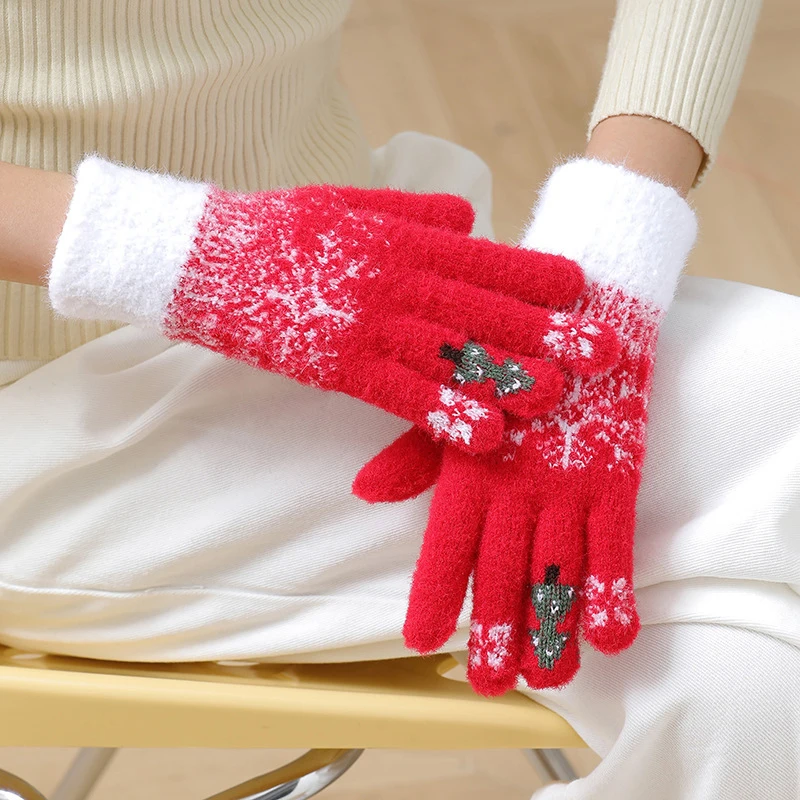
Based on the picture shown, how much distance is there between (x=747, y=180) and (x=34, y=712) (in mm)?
1484

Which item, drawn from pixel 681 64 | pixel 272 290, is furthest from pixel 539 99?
pixel 272 290

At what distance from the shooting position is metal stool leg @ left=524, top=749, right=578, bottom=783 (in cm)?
86

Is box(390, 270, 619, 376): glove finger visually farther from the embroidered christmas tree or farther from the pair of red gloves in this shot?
the embroidered christmas tree

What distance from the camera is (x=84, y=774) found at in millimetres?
887

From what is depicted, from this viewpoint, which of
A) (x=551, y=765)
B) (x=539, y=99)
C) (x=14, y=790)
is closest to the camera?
(x=14, y=790)

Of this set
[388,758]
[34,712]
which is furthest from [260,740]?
[388,758]

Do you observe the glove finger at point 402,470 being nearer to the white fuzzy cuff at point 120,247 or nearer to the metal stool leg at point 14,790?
the white fuzzy cuff at point 120,247

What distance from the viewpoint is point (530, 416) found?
57 centimetres

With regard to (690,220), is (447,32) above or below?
above

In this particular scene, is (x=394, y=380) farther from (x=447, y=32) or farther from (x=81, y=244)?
(x=447, y=32)

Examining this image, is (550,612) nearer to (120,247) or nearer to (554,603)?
(554,603)

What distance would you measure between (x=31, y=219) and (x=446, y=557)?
32cm

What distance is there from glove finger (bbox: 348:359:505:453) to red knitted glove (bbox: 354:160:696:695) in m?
0.03

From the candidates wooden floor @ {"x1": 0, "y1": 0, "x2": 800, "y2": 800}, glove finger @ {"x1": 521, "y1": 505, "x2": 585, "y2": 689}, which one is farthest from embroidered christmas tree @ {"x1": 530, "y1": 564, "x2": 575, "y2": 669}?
wooden floor @ {"x1": 0, "y1": 0, "x2": 800, "y2": 800}
